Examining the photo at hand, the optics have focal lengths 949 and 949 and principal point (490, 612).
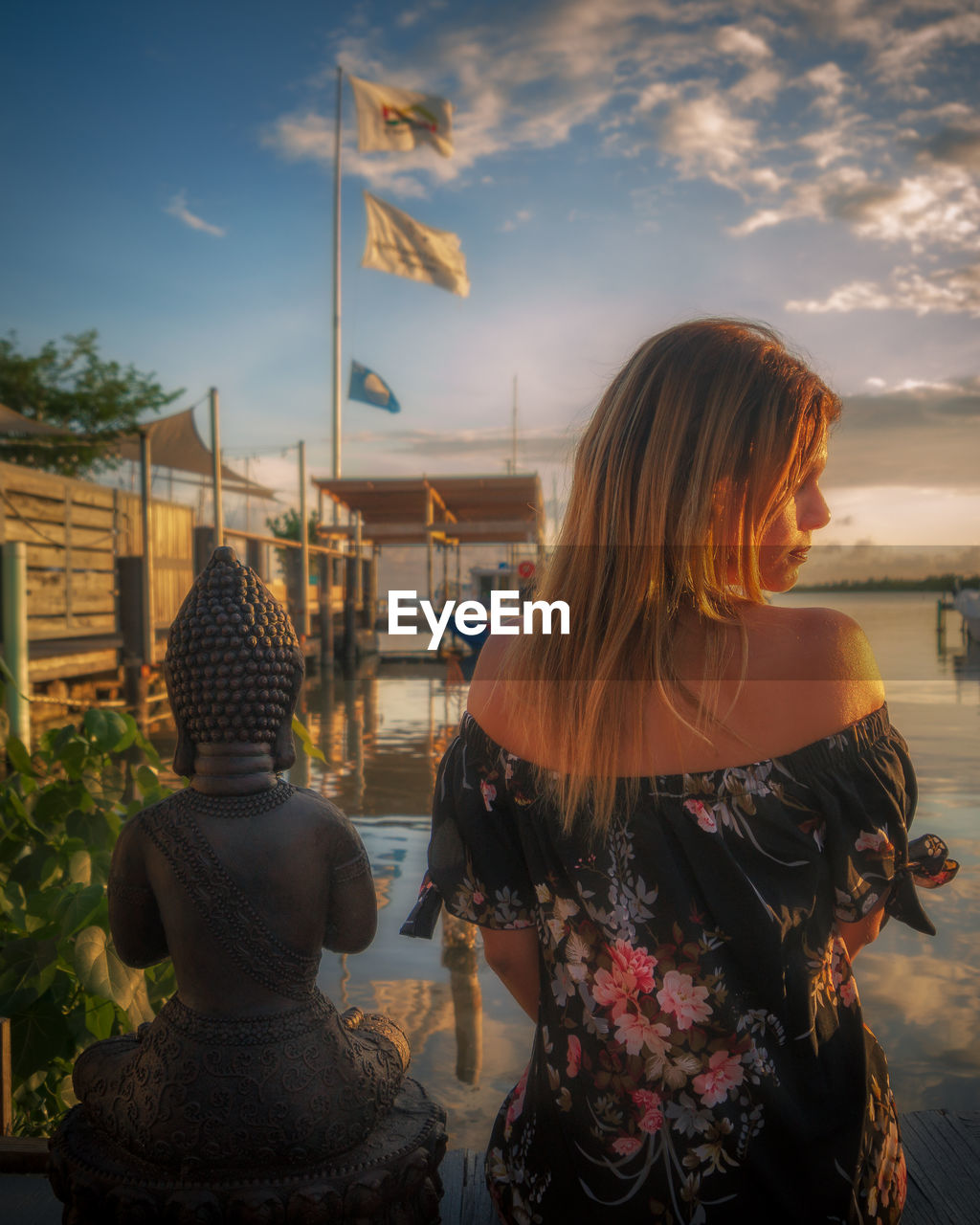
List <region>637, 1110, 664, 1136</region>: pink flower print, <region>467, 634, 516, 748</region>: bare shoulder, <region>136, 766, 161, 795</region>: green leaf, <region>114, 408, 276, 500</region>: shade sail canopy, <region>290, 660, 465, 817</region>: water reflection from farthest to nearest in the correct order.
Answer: <region>114, 408, 276, 500</region>: shade sail canopy < <region>290, 660, 465, 817</region>: water reflection < <region>136, 766, 161, 795</region>: green leaf < <region>467, 634, 516, 748</region>: bare shoulder < <region>637, 1110, 664, 1136</region>: pink flower print

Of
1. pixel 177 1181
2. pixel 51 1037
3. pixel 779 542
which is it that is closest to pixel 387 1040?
pixel 177 1181

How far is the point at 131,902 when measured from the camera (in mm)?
1387

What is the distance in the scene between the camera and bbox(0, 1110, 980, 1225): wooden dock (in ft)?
5.95

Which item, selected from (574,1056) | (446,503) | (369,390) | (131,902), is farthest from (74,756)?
(369,390)

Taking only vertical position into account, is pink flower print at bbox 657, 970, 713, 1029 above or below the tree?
below

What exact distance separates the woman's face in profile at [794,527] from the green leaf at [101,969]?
5.31ft

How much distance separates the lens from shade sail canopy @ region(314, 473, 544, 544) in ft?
66.1

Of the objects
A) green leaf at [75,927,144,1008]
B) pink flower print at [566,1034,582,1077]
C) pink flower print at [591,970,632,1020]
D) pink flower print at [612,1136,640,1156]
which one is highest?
pink flower print at [591,970,632,1020]

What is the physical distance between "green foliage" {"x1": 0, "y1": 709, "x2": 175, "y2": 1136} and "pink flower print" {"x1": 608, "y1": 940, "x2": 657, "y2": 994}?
4.09 ft

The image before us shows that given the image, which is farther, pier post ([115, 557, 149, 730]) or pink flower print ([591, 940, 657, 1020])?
pier post ([115, 557, 149, 730])

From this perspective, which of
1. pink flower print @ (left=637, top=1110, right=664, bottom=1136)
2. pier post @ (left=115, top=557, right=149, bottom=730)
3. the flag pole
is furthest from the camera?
the flag pole

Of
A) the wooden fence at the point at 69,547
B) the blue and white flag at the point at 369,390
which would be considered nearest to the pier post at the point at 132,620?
the wooden fence at the point at 69,547

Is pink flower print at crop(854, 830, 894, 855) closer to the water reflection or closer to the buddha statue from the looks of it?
the buddha statue

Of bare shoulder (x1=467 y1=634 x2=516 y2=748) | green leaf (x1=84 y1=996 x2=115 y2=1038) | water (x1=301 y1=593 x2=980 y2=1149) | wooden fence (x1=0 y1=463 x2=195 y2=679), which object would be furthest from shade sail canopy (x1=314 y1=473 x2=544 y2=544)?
bare shoulder (x1=467 y1=634 x2=516 y2=748)
